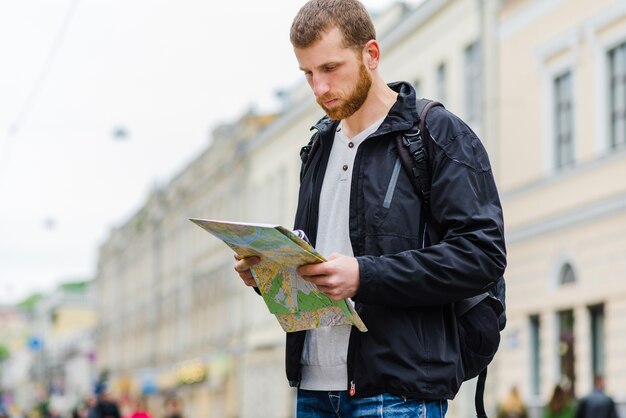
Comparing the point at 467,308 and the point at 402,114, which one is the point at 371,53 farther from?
the point at 467,308

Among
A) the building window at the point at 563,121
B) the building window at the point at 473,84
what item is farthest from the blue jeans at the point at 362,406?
the building window at the point at 473,84

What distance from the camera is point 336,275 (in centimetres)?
402

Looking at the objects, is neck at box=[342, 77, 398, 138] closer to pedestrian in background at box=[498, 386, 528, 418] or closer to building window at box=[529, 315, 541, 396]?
pedestrian in background at box=[498, 386, 528, 418]

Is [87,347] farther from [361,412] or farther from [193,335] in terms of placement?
[361,412]

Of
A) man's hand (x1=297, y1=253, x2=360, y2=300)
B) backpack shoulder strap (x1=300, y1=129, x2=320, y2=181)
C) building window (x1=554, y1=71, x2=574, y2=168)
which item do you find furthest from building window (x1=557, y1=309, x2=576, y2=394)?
man's hand (x1=297, y1=253, x2=360, y2=300)

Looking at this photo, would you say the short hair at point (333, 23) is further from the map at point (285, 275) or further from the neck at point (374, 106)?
the map at point (285, 275)

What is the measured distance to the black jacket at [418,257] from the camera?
13.4ft

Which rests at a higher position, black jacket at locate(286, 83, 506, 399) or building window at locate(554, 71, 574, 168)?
building window at locate(554, 71, 574, 168)

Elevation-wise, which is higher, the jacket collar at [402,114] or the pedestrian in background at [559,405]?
the jacket collar at [402,114]

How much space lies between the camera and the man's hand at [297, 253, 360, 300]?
402 cm

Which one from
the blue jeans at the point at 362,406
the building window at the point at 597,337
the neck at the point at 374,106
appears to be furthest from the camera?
the building window at the point at 597,337

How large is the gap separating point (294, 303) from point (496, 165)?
27.1 m

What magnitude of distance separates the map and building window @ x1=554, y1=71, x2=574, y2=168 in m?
23.6

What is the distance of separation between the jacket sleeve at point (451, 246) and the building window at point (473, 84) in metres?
28.4
